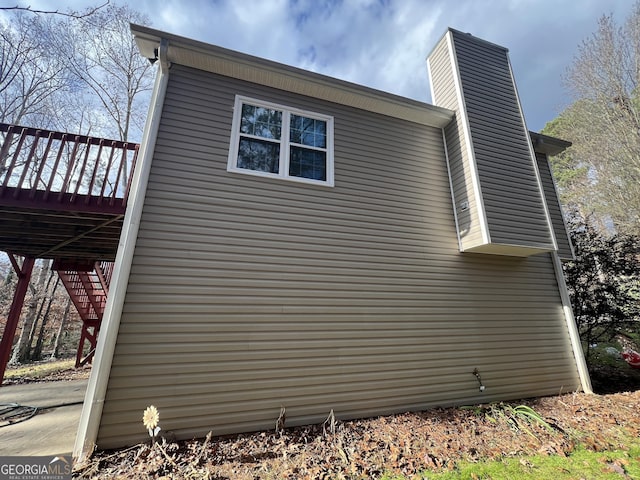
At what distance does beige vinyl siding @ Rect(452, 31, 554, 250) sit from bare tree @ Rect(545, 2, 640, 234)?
826 cm

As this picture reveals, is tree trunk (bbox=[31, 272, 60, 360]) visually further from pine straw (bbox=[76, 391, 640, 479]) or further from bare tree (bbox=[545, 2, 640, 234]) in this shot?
bare tree (bbox=[545, 2, 640, 234])

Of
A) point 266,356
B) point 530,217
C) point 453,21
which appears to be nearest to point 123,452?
point 266,356

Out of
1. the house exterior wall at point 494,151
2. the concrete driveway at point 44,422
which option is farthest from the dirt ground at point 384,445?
the house exterior wall at point 494,151

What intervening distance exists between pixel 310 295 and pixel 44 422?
456 centimetres

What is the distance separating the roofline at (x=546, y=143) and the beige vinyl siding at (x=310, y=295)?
2843 millimetres

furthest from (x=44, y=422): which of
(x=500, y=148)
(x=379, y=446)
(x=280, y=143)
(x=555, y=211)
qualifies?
(x=555, y=211)

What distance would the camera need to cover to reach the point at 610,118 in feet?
35.0

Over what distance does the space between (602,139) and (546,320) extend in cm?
1054

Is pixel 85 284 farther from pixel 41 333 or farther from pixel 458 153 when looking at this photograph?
pixel 458 153

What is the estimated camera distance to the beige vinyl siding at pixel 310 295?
3395 mm

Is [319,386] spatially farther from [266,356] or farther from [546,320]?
[546,320]

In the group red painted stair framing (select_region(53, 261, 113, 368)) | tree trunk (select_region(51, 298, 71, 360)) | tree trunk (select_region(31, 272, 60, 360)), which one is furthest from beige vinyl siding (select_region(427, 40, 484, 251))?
tree trunk (select_region(51, 298, 71, 360))

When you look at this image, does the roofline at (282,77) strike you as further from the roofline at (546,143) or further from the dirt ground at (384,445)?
the dirt ground at (384,445)

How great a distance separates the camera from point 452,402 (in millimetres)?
4465
